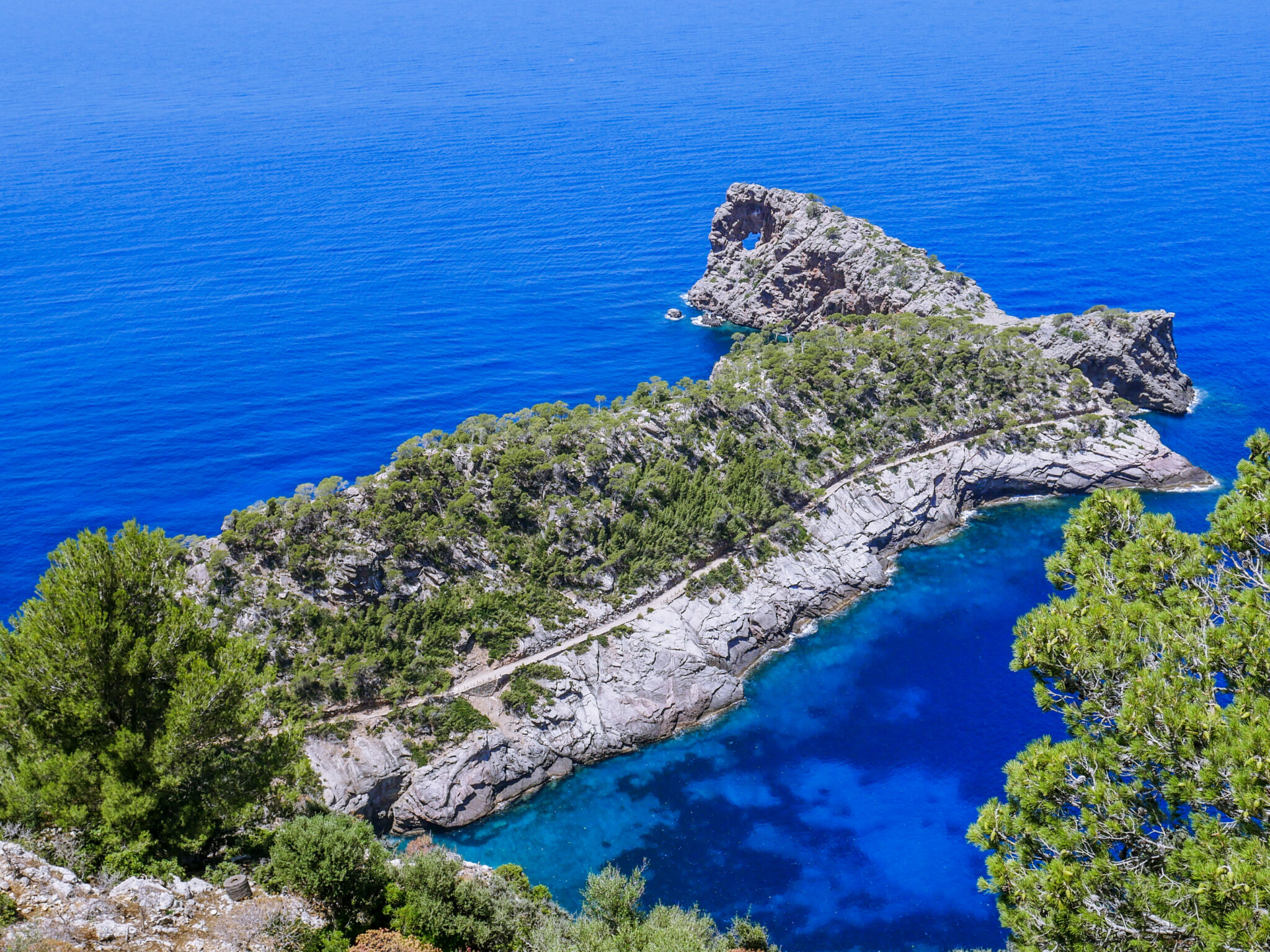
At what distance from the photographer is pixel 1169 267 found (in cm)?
10288

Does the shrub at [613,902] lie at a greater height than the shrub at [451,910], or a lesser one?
lesser

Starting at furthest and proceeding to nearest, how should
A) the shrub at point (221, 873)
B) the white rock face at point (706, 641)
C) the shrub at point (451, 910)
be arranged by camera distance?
the white rock face at point (706, 641)
the shrub at point (451, 910)
the shrub at point (221, 873)

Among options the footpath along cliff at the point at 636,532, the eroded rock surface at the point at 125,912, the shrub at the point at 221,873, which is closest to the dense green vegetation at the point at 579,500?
the footpath along cliff at the point at 636,532

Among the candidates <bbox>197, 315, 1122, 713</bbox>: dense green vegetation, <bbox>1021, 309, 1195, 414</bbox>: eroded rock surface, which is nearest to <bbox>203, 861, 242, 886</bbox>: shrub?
<bbox>197, 315, 1122, 713</bbox>: dense green vegetation

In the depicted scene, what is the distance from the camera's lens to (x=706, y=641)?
2005 inches

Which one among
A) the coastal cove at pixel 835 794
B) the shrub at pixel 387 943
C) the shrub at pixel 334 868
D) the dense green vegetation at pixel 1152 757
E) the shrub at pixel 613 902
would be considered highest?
the dense green vegetation at pixel 1152 757

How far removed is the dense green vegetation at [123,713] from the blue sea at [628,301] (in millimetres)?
16049

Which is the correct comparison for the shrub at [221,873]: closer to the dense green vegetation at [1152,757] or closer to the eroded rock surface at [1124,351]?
the dense green vegetation at [1152,757]

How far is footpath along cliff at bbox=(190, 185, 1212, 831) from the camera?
44.3 m

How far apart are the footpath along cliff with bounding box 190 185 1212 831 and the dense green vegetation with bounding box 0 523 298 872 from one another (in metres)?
10.9

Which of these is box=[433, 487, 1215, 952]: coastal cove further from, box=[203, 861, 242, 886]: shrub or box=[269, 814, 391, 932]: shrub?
→ box=[203, 861, 242, 886]: shrub

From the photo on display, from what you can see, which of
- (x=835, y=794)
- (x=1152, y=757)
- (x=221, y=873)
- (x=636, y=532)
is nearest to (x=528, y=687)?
(x=636, y=532)

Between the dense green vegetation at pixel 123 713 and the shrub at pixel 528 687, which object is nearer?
the dense green vegetation at pixel 123 713

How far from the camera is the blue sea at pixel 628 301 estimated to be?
43.0m
